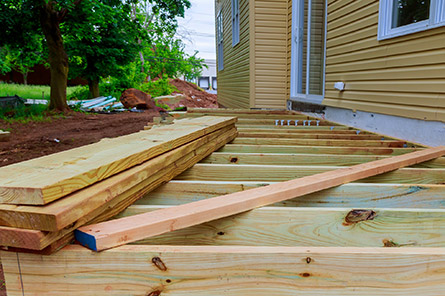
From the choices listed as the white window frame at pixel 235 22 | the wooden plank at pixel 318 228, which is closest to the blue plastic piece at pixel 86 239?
the wooden plank at pixel 318 228

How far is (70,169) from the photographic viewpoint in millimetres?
1442

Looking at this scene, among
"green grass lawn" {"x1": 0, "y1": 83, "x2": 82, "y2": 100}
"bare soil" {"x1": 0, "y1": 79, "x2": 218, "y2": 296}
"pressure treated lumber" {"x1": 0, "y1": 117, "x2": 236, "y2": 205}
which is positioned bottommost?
"bare soil" {"x1": 0, "y1": 79, "x2": 218, "y2": 296}

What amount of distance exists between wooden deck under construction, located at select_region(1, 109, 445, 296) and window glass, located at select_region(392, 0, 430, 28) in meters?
2.24

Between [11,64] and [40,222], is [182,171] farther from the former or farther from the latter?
[11,64]

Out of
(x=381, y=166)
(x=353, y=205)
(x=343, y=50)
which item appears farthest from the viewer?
(x=343, y=50)

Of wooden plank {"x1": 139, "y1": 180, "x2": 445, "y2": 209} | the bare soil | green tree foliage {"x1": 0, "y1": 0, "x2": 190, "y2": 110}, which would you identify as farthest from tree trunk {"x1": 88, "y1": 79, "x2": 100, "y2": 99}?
wooden plank {"x1": 139, "y1": 180, "x2": 445, "y2": 209}

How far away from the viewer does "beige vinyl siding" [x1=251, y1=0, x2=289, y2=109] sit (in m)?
8.55

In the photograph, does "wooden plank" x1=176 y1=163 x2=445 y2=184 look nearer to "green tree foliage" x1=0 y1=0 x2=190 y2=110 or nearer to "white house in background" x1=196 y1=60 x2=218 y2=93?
"green tree foliage" x1=0 y1=0 x2=190 y2=110

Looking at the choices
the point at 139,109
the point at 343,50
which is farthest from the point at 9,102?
the point at 343,50

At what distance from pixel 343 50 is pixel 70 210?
214 inches

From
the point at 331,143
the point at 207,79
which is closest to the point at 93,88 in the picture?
the point at 331,143

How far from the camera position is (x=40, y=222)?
3.68 ft

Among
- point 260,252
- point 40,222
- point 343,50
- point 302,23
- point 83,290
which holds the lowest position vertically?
point 83,290

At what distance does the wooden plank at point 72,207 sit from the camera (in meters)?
1.12
